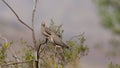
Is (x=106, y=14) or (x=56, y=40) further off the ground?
(x=106, y=14)

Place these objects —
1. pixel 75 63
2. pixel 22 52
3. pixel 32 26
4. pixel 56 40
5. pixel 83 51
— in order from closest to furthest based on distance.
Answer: pixel 75 63 → pixel 32 26 → pixel 56 40 → pixel 22 52 → pixel 83 51

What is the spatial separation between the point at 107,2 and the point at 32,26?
2718 millimetres

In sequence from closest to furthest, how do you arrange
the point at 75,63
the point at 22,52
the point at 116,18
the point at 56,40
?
the point at 75,63, the point at 56,40, the point at 116,18, the point at 22,52

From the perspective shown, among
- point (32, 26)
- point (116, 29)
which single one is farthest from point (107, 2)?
point (32, 26)

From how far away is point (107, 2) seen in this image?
732 centimetres

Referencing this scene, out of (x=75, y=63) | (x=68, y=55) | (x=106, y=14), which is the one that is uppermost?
(x=106, y=14)

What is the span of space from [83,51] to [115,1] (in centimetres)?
342

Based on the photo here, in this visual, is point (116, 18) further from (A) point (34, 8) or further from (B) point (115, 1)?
Answer: (A) point (34, 8)

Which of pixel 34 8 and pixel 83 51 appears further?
pixel 83 51

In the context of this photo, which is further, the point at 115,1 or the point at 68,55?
the point at 68,55

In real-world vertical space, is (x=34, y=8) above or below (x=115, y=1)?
below

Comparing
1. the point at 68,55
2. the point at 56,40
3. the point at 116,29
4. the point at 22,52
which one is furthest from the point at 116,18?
the point at 22,52

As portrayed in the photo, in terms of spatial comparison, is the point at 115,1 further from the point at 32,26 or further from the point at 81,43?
the point at 81,43

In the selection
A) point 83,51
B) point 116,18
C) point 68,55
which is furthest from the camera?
point 83,51
